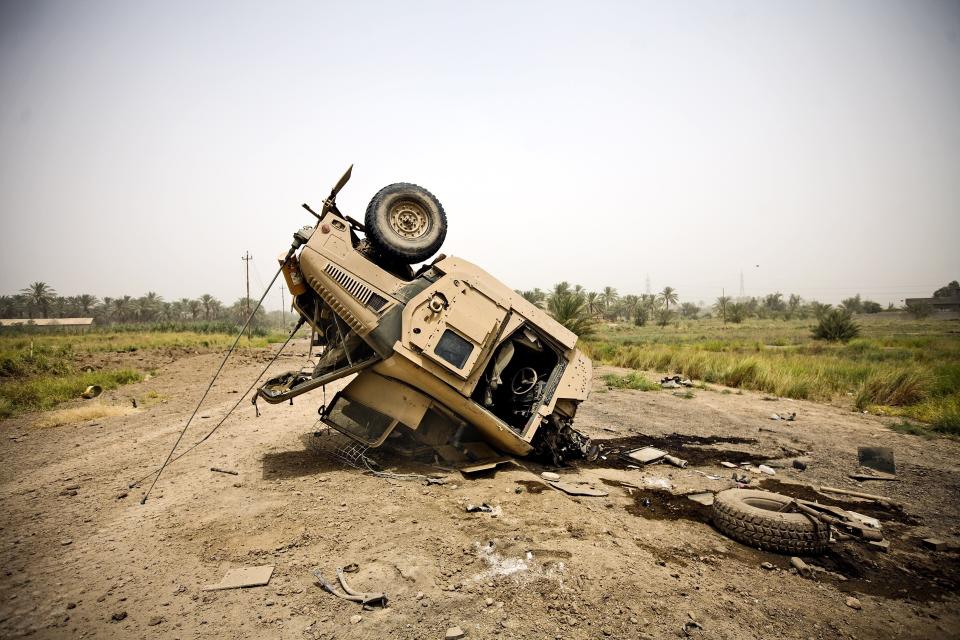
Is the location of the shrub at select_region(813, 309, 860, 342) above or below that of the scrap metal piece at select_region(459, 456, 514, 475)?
above

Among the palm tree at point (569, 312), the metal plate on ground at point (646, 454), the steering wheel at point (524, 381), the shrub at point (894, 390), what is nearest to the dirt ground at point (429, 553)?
the metal plate on ground at point (646, 454)

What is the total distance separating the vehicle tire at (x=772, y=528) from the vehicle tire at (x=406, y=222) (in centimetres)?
485

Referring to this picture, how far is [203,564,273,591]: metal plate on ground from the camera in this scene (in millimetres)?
3719

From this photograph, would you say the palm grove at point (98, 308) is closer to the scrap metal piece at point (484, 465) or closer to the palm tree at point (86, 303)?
the palm tree at point (86, 303)

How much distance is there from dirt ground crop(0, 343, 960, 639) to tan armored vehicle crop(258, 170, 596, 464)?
27.5 inches

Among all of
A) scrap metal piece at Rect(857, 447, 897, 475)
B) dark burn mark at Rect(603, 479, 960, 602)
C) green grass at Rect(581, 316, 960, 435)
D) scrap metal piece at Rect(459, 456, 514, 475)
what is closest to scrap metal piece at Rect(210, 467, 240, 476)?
scrap metal piece at Rect(459, 456, 514, 475)

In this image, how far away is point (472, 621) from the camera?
131 inches

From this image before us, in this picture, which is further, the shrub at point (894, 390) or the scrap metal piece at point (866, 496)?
the shrub at point (894, 390)

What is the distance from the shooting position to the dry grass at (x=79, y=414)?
9.19m

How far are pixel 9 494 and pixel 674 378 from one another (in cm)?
1544

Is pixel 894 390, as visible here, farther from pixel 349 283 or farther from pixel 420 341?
pixel 349 283

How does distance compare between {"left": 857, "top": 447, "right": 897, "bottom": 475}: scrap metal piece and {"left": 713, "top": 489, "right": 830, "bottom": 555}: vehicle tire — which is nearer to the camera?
{"left": 713, "top": 489, "right": 830, "bottom": 555}: vehicle tire

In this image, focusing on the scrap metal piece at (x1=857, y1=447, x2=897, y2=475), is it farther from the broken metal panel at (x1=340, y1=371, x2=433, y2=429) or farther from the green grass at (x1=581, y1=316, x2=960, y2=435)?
the broken metal panel at (x1=340, y1=371, x2=433, y2=429)

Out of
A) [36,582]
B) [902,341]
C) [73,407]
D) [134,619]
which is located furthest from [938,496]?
[902,341]
